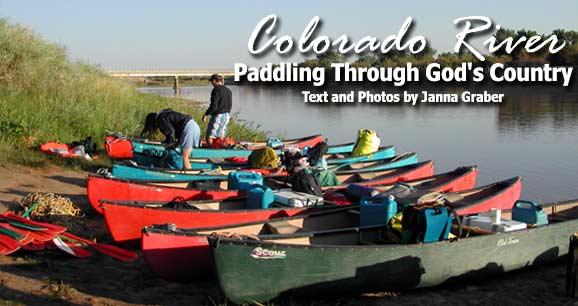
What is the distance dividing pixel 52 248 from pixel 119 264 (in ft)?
2.33

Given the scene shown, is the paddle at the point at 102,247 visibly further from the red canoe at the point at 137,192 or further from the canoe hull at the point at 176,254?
the red canoe at the point at 137,192

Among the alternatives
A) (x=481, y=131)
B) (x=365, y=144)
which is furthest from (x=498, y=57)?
(x=365, y=144)

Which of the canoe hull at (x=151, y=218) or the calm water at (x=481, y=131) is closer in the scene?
the canoe hull at (x=151, y=218)

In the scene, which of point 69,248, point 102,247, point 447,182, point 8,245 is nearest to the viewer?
point 8,245

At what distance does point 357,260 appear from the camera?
246 inches

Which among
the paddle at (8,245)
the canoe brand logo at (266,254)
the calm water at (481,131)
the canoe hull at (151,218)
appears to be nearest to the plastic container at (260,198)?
the canoe hull at (151,218)

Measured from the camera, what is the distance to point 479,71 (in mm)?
42812

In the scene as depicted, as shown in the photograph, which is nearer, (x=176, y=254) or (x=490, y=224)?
(x=176, y=254)

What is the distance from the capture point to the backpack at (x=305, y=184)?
28.7 ft

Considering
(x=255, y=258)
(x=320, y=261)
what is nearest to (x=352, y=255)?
(x=320, y=261)

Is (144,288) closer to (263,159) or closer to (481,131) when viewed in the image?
(263,159)

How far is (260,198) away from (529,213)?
10.2 ft

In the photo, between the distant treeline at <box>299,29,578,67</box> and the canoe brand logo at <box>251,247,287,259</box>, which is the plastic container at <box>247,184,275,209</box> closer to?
the canoe brand logo at <box>251,247,287,259</box>

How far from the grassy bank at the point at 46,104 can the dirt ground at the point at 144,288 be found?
5627 mm
